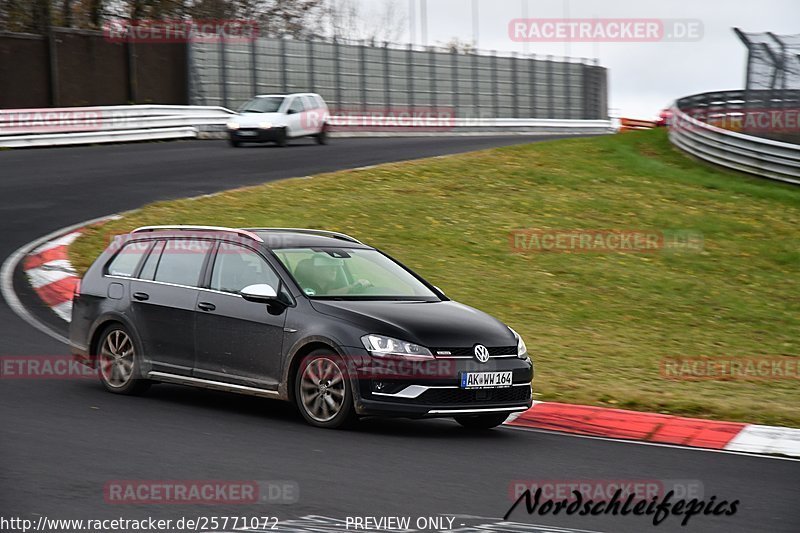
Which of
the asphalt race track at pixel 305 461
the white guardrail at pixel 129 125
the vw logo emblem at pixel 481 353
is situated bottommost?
the asphalt race track at pixel 305 461

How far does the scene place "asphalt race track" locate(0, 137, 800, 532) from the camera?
660 cm

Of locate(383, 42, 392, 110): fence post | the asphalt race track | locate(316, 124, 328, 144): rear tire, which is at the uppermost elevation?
locate(383, 42, 392, 110): fence post

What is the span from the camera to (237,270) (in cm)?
982

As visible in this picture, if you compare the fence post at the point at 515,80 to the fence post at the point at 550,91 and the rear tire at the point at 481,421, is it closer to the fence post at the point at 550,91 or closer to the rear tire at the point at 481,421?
the fence post at the point at 550,91

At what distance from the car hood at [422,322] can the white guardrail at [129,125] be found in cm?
2220

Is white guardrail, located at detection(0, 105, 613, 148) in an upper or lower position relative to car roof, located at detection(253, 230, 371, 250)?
upper

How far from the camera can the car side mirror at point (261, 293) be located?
923cm

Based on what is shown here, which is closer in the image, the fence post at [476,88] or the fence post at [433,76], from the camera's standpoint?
the fence post at [433,76]

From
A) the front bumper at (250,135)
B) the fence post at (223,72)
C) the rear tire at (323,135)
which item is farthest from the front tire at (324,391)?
the fence post at (223,72)

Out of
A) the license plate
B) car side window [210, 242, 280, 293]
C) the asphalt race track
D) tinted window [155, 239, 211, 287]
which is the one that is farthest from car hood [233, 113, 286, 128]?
the license plate

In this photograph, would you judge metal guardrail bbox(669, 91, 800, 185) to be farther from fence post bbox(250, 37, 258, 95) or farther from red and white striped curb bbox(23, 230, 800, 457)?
fence post bbox(250, 37, 258, 95)

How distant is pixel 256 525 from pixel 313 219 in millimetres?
13070

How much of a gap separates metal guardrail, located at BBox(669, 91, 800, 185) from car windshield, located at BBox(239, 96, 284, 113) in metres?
11.3

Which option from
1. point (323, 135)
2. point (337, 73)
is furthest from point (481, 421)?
point (337, 73)
